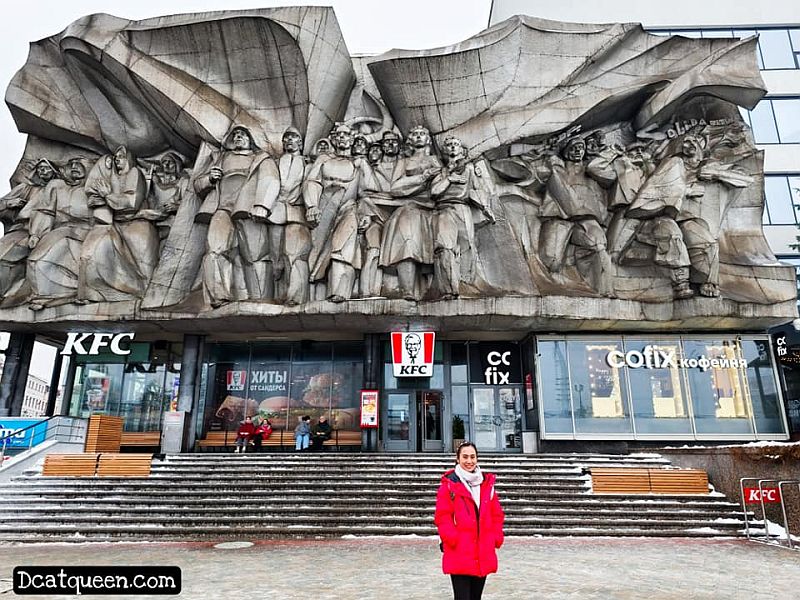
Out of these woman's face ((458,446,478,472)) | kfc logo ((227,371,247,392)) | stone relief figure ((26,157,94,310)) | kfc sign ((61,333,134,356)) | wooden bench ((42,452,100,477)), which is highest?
stone relief figure ((26,157,94,310))

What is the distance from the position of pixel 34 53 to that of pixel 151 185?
585cm

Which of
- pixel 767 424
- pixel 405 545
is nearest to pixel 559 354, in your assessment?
pixel 767 424

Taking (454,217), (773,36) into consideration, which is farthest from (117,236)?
(773,36)

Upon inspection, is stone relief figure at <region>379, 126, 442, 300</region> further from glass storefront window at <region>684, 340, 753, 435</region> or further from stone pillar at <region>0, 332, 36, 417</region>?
stone pillar at <region>0, 332, 36, 417</region>

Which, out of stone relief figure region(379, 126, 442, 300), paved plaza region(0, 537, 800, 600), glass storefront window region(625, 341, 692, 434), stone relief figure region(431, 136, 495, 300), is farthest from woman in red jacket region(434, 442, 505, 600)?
glass storefront window region(625, 341, 692, 434)

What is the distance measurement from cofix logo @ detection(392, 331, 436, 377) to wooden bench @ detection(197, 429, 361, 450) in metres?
3.71

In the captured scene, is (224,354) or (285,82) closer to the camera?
(285,82)

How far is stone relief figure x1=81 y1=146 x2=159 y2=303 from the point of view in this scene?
17.8 m

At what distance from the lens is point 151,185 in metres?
19.5

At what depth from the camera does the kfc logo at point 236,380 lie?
68.9ft

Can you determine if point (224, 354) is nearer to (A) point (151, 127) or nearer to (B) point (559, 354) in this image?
(A) point (151, 127)

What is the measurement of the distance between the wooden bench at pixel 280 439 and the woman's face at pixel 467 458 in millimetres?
16483

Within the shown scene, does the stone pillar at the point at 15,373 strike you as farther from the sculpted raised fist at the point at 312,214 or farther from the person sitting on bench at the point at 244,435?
the sculpted raised fist at the point at 312,214

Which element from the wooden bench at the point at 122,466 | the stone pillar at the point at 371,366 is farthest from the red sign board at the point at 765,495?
the wooden bench at the point at 122,466
